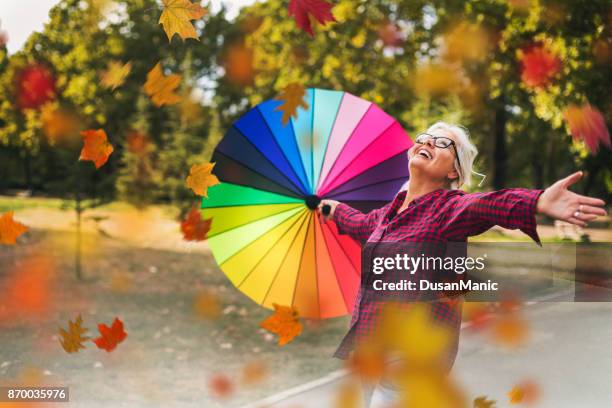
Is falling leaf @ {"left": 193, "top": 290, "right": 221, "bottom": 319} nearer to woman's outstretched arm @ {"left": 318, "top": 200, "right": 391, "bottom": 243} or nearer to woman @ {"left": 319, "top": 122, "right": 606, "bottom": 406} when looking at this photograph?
woman's outstretched arm @ {"left": 318, "top": 200, "right": 391, "bottom": 243}

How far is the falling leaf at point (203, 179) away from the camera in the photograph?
3.68m

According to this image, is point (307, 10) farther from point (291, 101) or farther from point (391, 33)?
point (391, 33)

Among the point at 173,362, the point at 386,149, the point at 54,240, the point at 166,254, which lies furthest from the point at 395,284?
the point at 54,240

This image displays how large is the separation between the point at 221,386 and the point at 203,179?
373 centimetres

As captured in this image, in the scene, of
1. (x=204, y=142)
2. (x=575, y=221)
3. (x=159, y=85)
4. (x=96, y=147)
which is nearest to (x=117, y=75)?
(x=159, y=85)

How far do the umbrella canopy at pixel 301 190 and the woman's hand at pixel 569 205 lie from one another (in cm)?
138

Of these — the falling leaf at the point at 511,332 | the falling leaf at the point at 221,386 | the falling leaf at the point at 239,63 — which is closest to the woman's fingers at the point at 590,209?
the falling leaf at the point at 511,332

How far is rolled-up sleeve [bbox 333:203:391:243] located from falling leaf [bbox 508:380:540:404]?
232cm

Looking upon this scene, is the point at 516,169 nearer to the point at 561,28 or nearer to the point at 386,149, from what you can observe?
the point at 561,28

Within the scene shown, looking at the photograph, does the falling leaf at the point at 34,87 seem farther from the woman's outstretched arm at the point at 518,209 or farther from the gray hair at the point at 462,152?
the woman's outstretched arm at the point at 518,209

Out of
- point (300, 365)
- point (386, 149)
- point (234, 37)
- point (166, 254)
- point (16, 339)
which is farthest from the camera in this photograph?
point (234, 37)

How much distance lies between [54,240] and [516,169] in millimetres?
13391

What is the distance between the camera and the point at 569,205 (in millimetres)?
2158

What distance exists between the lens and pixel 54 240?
49.3 ft
